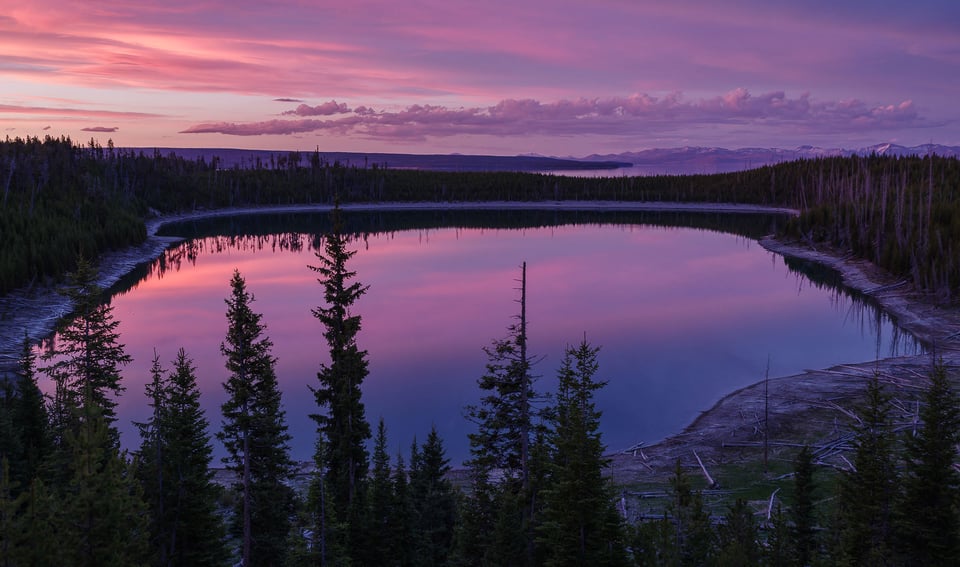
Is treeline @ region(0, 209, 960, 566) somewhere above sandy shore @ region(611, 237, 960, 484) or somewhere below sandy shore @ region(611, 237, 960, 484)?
above

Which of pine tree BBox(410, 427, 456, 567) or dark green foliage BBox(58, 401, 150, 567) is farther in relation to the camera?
pine tree BBox(410, 427, 456, 567)

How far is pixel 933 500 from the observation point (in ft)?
56.7

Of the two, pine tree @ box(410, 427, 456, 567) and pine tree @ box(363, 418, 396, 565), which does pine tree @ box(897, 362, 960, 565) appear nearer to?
pine tree @ box(410, 427, 456, 567)

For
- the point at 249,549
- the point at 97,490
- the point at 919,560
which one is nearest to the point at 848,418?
the point at 919,560

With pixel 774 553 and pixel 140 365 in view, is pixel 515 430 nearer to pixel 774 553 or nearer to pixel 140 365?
pixel 774 553

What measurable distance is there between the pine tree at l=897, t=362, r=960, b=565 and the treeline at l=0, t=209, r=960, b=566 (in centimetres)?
4

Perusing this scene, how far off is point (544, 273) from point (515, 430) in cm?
7168

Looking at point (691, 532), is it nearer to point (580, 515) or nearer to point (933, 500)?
point (580, 515)

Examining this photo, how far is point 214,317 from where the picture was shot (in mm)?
67750

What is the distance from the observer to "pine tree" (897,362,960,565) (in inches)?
665

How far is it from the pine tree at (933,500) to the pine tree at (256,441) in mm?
18116

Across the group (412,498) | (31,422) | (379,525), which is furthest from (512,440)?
(31,422)

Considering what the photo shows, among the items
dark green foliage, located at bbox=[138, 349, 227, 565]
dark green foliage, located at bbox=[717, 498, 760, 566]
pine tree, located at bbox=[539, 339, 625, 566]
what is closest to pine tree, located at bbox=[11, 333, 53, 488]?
dark green foliage, located at bbox=[138, 349, 227, 565]

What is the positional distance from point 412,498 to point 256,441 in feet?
19.4
